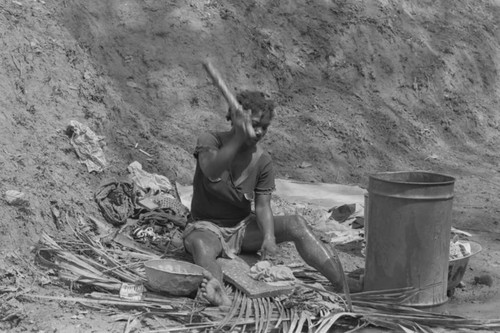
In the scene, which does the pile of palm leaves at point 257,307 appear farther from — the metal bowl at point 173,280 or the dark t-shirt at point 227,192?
the dark t-shirt at point 227,192

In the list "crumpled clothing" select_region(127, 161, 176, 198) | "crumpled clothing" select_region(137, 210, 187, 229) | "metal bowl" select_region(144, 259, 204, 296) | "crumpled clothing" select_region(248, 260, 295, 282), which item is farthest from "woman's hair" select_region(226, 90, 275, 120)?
"crumpled clothing" select_region(127, 161, 176, 198)

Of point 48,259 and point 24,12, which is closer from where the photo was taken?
point 48,259

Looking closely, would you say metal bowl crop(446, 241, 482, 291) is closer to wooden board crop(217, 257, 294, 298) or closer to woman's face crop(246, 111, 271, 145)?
wooden board crop(217, 257, 294, 298)

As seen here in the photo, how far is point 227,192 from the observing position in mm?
4965

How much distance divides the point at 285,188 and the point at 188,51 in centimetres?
257

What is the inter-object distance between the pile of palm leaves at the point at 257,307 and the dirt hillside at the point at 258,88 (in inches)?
9.3

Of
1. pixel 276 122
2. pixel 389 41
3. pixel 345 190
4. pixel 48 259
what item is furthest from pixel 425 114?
pixel 48 259

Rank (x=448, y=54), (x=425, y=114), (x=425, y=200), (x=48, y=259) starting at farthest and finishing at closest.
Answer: (x=448, y=54), (x=425, y=114), (x=48, y=259), (x=425, y=200)

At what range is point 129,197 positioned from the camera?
243 inches

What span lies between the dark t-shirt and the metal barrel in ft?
2.65

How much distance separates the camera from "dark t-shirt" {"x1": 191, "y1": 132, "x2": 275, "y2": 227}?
4.96m

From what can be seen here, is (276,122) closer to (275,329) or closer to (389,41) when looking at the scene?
(389,41)

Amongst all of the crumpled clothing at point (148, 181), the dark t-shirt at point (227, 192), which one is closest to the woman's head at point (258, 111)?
the dark t-shirt at point (227, 192)

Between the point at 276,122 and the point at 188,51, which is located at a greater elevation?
the point at 188,51
